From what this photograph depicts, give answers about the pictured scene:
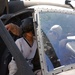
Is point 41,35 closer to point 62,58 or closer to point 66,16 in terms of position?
point 62,58

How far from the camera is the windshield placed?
142 inches

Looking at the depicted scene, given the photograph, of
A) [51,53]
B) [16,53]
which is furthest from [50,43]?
[16,53]

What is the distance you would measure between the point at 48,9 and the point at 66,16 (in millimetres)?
435

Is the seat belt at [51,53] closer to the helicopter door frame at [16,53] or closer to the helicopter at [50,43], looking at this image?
the helicopter at [50,43]

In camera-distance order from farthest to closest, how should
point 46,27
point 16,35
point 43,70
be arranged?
point 16,35
point 46,27
point 43,70

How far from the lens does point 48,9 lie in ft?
12.9

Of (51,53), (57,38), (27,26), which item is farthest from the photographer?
(27,26)

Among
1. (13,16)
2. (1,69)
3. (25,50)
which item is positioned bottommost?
(1,69)

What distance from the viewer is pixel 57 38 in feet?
12.5

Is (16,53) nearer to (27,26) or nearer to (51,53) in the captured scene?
(51,53)

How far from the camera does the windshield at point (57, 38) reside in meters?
3.61

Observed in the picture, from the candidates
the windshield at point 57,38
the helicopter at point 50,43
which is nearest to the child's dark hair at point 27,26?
the helicopter at point 50,43

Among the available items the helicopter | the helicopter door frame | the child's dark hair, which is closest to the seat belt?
the helicopter

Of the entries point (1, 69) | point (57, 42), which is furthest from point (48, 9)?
point (1, 69)
